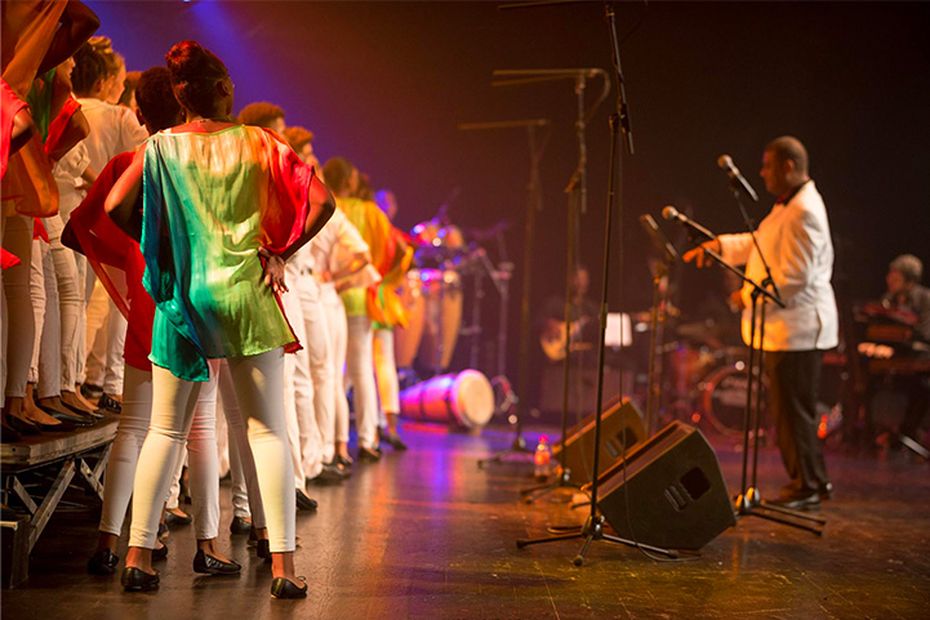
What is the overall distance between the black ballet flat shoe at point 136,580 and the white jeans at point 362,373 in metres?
4.08

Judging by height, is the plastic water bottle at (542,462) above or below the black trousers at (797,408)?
below

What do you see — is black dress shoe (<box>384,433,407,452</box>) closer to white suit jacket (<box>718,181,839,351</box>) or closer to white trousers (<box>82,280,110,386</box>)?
white suit jacket (<box>718,181,839,351</box>)

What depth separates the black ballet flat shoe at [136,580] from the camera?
10.8 feet

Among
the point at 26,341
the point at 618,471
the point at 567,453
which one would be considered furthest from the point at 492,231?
the point at 26,341

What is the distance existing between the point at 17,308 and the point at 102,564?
34.6 inches

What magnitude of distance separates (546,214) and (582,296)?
1105 millimetres

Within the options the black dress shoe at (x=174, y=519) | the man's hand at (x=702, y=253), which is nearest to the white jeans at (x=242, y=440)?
the black dress shoe at (x=174, y=519)

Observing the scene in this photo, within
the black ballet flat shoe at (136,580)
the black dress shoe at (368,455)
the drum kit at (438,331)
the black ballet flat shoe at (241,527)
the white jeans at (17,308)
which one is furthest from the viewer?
the drum kit at (438,331)

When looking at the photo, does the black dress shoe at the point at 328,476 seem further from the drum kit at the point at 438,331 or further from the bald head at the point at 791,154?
the drum kit at the point at 438,331

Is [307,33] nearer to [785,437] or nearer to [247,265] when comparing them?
[785,437]

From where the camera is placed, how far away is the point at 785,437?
19.8ft

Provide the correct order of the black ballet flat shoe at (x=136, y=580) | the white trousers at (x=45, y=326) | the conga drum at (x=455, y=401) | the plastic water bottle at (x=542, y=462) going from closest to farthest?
the black ballet flat shoe at (x=136, y=580), the white trousers at (x=45, y=326), the plastic water bottle at (x=542, y=462), the conga drum at (x=455, y=401)

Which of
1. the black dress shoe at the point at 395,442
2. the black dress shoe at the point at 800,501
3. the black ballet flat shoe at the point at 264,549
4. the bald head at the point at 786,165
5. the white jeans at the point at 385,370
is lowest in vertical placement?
the black dress shoe at the point at 395,442

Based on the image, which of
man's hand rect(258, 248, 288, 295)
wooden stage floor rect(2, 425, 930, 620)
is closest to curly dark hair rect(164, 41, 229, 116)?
man's hand rect(258, 248, 288, 295)
